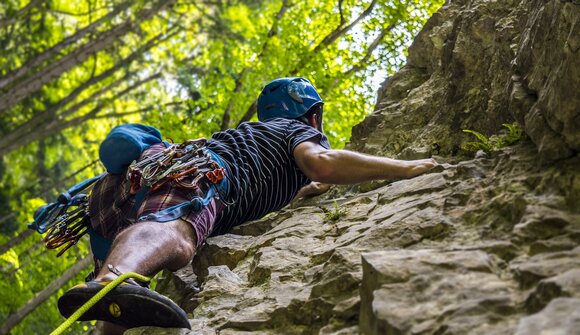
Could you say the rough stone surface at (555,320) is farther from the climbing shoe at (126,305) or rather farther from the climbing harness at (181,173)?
the climbing harness at (181,173)

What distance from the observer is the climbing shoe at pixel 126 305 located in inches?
121

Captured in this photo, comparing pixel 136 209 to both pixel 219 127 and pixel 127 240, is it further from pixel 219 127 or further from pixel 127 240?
pixel 219 127

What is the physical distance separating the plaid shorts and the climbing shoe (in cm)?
84

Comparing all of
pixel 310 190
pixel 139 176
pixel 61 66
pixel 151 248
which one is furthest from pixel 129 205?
pixel 61 66

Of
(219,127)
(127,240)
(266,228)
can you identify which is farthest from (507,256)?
(219,127)

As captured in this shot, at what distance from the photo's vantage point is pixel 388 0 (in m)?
11.2

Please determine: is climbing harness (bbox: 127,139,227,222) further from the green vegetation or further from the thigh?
the green vegetation

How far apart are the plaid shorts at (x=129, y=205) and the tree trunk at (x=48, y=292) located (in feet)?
17.2

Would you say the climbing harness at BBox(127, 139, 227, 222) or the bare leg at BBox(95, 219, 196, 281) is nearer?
the bare leg at BBox(95, 219, 196, 281)

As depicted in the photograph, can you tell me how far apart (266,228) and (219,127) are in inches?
222

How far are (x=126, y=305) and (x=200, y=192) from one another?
1158mm

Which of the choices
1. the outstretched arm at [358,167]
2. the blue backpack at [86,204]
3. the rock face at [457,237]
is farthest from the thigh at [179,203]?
the outstretched arm at [358,167]

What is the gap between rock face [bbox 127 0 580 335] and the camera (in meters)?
2.35

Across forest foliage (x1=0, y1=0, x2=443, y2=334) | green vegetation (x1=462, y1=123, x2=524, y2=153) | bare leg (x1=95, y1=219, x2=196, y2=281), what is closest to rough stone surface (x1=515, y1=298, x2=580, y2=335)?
green vegetation (x1=462, y1=123, x2=524, y2=153)
